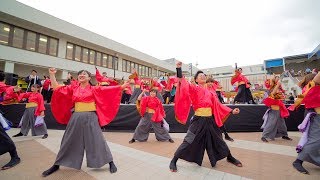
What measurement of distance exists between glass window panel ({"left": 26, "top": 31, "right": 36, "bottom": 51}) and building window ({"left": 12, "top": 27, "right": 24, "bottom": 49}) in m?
0.51

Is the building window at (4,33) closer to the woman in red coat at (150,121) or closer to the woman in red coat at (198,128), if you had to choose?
the woman in red coat at (150,121)

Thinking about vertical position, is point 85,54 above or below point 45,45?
above

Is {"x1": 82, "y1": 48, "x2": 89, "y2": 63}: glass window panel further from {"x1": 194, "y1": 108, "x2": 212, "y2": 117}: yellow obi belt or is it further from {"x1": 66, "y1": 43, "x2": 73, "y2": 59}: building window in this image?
{"x1": 194, "y1": 108, "x2": 212, "y2": 117}: yellow obi belt

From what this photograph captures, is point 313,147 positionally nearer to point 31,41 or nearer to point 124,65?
point 31,41

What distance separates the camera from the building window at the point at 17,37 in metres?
14.8

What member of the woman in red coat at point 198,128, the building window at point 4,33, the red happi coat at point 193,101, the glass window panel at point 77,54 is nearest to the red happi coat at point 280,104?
the red happi coat at point 193,101

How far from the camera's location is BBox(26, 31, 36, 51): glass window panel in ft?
51.8

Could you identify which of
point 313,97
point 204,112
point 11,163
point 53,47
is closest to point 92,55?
point 53,47

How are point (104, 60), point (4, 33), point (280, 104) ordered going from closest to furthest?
point (280, 104) → point (4, 33) → point (104, 60)

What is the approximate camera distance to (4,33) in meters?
14.2

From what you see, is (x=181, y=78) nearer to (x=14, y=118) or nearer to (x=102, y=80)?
(x=102, y=80)

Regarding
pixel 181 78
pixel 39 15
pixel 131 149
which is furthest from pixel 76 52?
pixel 181 78

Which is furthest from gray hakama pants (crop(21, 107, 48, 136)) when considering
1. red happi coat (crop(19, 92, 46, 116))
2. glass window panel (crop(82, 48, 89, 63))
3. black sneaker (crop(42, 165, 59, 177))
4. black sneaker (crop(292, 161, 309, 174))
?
glass window panel (crop(82, 48, 89, 63))

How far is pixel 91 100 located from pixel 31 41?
1574cm
